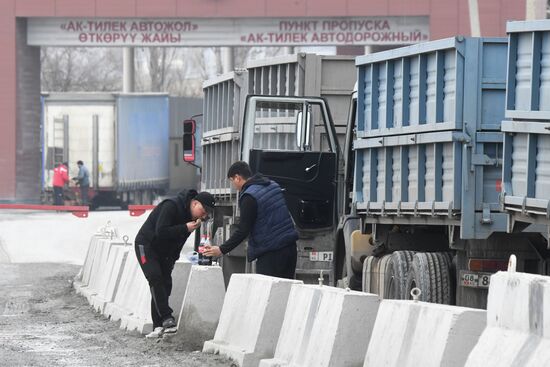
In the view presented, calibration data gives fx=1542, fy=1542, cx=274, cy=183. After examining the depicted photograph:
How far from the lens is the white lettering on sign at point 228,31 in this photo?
47531mm

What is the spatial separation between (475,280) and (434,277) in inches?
27.8

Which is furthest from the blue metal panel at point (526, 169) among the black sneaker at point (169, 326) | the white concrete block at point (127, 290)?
the white concrete block at point (127, 290)

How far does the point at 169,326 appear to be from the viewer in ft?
46.0

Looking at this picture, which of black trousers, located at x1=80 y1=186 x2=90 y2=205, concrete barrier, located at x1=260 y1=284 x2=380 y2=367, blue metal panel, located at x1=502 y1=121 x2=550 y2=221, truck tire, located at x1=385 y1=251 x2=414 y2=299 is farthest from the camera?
black trousers, located at x1=80 y1=186 x2=90 y2=205

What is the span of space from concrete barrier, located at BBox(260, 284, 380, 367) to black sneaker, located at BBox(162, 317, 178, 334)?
285 centimetres

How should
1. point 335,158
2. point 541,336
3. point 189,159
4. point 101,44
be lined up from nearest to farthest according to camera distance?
point 541,336 < point 335,158 < point 189,159 < point 101,44

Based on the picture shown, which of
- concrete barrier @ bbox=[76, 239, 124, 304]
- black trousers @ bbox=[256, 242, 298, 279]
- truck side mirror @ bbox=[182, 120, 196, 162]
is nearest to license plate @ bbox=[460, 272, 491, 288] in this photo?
black trousers @ bbox=[256, 242, 298, 279]

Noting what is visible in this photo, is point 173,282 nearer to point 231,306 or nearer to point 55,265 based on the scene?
point 231,306

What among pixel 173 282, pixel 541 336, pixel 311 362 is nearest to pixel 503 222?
pixel 311 362

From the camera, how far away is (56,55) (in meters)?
109

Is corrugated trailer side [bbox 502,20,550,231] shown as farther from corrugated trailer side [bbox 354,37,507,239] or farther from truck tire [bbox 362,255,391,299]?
truck tire [bbox 362,255,391,299]

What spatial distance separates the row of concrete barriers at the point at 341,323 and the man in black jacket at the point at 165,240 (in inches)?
17.4

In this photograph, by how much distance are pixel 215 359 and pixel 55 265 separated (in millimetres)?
15567

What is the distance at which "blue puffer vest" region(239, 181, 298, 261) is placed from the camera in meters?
14.2
